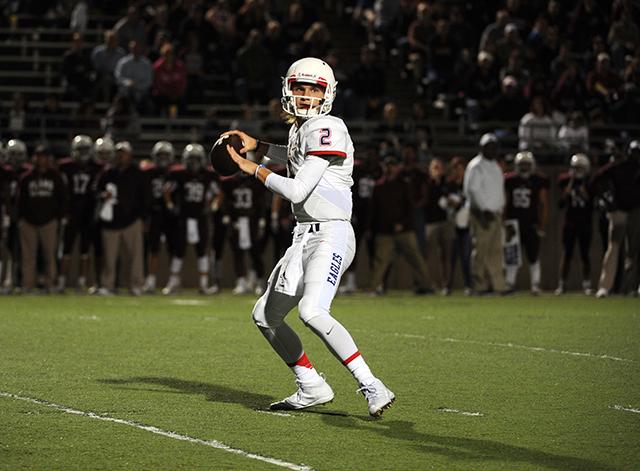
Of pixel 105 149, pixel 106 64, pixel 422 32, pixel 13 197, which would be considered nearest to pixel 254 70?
pixel 106 64

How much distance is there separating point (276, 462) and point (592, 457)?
1.47m

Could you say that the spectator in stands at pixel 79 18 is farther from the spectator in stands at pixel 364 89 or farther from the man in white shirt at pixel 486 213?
the man in white shirt at pixel 486 213

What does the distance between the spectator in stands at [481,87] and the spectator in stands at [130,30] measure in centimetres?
531

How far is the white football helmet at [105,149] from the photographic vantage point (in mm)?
17078

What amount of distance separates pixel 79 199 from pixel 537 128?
22.9ft

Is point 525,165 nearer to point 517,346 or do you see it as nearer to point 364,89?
point 364,89

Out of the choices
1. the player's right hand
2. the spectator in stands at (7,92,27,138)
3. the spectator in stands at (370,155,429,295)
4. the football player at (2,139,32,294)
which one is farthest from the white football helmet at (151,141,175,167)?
the player's right hand

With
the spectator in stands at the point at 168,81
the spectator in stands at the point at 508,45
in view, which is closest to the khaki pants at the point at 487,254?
the spectator in stands at the point at 508,45

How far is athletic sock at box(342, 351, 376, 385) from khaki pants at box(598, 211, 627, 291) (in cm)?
1059

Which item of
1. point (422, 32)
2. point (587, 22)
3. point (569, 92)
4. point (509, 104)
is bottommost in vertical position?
point (509, 104)

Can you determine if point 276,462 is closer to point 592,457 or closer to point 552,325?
point 592,457

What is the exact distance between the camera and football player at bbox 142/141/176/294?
57.2 ft

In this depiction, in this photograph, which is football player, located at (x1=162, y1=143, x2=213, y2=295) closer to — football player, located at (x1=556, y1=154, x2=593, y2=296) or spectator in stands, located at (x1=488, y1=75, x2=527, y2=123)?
football player, located at (x1=556, y1=154, x2=593, y2=296)

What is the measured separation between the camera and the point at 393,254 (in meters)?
17.4
